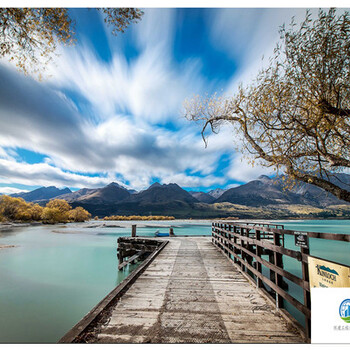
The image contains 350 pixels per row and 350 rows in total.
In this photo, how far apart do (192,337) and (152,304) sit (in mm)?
1283

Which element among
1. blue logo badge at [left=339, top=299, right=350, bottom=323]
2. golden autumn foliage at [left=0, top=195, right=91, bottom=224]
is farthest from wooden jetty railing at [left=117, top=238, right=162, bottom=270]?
golden autumn foliage at [left=0, top=195, right=91, bottom=224]

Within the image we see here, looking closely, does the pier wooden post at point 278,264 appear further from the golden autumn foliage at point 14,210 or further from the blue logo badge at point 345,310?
the golden autumn foliage at point 14,210

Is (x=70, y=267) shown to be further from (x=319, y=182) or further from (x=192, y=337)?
(x=319, y=182)

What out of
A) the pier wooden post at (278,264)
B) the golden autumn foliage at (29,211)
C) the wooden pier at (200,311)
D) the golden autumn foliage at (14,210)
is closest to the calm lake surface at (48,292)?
the wooden pier at (200,311)

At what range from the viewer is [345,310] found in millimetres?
1991

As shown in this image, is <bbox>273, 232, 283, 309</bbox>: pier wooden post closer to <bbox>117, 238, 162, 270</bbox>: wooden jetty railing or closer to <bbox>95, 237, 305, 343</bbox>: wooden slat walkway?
<bbox>95, 237, 305, 343</bbox>: wooden slat walkway

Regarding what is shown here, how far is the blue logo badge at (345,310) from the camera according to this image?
197 cm

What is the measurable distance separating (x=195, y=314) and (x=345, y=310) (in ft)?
7.55

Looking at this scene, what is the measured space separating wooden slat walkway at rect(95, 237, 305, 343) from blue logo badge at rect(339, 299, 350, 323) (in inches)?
39.6

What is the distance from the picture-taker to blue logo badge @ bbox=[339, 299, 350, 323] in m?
1.97

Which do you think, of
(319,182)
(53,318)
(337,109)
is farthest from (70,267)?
(337,109)

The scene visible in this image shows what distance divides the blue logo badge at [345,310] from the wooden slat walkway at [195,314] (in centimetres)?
101

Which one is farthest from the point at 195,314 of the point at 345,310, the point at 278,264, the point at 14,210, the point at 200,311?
the point at 14,210

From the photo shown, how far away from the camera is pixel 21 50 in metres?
5.22
